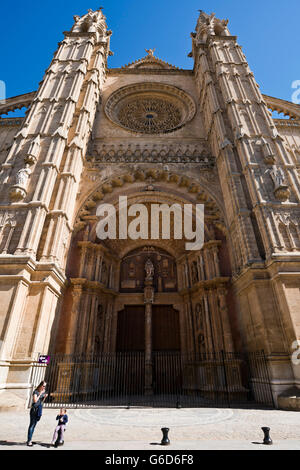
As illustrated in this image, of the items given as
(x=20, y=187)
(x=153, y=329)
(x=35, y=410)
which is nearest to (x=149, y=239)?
(x=153, y=329)

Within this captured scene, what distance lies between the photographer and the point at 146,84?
2056 centimetres

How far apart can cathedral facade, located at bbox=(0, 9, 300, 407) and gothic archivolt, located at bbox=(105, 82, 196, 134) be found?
168 cm

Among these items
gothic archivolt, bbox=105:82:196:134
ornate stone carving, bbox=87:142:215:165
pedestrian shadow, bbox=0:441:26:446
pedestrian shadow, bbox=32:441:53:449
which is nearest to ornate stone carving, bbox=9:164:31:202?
ornate stone carving, bbox=87:142:215:165

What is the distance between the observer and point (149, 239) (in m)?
13.7

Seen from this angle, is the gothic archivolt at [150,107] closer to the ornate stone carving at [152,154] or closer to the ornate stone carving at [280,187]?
the ornate stone carving at [152,154]

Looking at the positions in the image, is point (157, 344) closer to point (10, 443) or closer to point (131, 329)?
point (131, 329)

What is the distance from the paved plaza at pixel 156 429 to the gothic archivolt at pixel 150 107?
16.9 m

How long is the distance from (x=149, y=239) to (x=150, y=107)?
1234cm

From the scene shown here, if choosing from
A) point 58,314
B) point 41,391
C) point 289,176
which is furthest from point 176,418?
point 289,176

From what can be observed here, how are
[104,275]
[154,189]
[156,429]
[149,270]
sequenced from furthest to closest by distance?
[154,189], [149,270], [104,275], [156,429]

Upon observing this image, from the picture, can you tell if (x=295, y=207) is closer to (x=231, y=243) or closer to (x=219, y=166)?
(x=231, y=243)

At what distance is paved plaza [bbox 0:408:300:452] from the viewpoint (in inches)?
147

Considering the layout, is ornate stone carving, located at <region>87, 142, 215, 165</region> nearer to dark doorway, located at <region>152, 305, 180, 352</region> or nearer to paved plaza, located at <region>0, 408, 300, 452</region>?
dark doorway, located at <region>152, 305, 180, 352</region>
